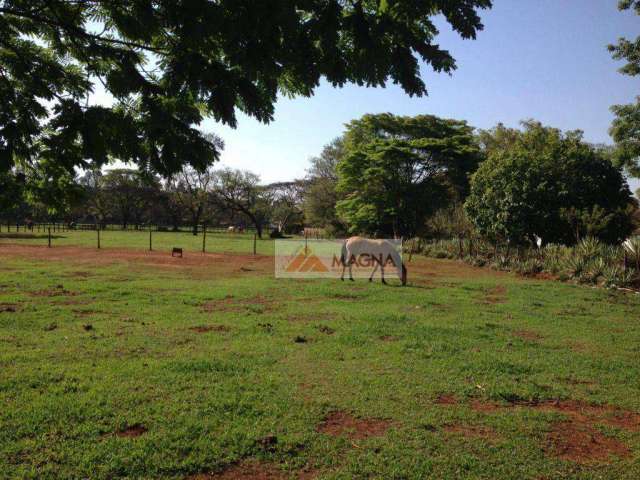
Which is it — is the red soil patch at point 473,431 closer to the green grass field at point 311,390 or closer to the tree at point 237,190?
the green grass field at point 311,390

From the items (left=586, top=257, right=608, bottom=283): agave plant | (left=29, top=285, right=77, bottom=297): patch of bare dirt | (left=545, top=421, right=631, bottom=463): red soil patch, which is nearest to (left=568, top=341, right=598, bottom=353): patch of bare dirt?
(left=545, top=421, right=631, bottom=463): red soil patch

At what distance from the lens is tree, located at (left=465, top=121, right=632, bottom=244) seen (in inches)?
802

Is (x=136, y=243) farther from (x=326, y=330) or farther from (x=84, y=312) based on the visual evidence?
(x=326, y=330)

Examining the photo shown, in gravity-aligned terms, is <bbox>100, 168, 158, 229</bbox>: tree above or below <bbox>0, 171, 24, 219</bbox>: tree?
above

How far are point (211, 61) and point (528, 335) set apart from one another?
23.8 ft

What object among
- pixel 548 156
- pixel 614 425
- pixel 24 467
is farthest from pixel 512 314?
pixel 548 156

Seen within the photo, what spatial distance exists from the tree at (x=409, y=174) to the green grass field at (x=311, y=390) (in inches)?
1035

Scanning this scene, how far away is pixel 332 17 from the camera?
2.61 metres

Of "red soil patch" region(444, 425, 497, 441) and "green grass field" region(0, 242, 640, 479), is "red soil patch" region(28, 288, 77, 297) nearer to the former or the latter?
"green grass field" region(0, 242, 640, 479)

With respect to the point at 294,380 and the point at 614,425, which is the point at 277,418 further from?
the point at 614,425

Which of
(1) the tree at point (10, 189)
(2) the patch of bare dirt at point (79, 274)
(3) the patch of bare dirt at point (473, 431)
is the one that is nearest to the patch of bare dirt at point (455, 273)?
(2) the patch of bare dirt at point (79, 274)

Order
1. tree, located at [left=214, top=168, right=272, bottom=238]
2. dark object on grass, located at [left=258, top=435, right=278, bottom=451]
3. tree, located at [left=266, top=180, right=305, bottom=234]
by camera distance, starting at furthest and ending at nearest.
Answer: tree, located at [left=266, top=180, right=305, bottom=234] < tree, located at [left=214, top=168, right=272, bottom=238] < dark object on grass, located at [left=258, top=435, right=278, bottom=451]

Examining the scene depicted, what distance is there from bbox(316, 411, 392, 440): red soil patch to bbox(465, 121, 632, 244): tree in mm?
Answer: 17843

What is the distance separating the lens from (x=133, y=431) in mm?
3871
